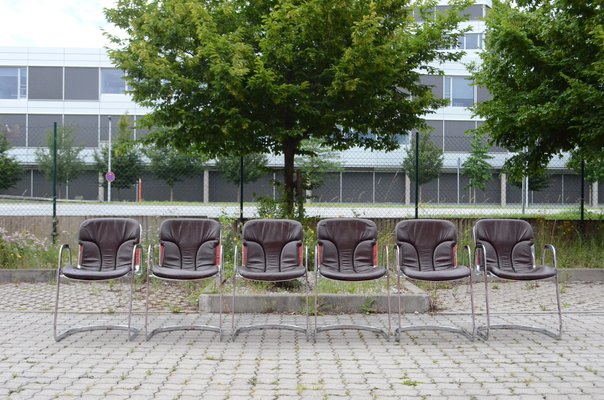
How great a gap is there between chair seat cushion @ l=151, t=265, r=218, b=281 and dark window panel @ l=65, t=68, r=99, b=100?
109 feet

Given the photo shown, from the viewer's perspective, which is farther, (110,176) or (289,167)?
(110,176)

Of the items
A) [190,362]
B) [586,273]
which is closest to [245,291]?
[190,362]

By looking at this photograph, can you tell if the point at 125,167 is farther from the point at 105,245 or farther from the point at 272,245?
the point at 272,245

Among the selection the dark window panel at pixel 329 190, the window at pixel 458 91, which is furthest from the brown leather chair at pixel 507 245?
the window at pixel 458 91

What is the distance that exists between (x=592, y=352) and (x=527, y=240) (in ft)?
5.27

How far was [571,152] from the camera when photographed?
12.3 meters

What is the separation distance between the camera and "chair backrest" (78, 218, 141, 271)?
722cm

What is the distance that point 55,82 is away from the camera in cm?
3812

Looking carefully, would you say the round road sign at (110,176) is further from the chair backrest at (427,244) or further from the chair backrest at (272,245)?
the chair backrest at (427,244)

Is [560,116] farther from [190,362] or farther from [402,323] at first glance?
[190,362]

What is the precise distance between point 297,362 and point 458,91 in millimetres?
33097

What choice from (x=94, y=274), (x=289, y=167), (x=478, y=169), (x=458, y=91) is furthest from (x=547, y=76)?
(x=458, y=91)

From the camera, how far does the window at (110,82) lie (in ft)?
124

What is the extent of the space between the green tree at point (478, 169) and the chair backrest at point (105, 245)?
8.22 metres
